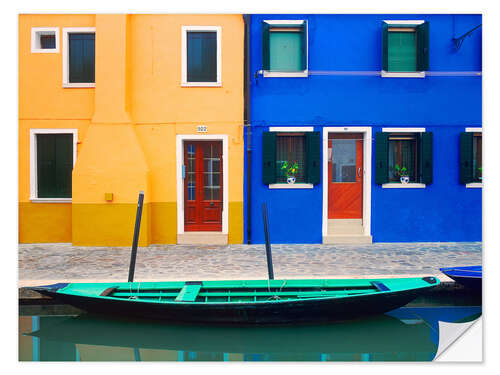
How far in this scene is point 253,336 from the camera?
4828mm

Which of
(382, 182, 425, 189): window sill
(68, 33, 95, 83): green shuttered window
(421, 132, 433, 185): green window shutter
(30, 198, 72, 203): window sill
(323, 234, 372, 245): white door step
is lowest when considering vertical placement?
(323, 234, 372, 245): white door step

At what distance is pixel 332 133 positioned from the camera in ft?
30.7

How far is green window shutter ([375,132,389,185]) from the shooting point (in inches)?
359

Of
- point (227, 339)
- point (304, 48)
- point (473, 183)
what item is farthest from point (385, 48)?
point (227, 339)

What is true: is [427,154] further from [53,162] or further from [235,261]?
[53,162]

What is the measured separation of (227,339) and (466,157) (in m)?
7.04

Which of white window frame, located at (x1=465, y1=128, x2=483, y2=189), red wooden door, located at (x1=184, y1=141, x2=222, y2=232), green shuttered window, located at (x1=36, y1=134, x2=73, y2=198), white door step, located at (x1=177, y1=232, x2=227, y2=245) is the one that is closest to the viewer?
white door step, located at (x1=177, y1=232, x2=227, y2=245)

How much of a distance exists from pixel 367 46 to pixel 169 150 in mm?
4881

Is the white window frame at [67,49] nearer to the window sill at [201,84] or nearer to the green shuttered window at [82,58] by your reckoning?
the green shuttered window at [82,58]

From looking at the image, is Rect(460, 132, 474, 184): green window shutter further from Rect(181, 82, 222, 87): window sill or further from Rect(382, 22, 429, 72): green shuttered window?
Rect(181, 82, 222, 87): window sill

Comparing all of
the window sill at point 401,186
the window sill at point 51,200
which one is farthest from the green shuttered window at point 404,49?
the window sill at point 51,200

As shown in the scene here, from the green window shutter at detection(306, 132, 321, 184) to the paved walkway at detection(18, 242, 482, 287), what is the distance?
150cm

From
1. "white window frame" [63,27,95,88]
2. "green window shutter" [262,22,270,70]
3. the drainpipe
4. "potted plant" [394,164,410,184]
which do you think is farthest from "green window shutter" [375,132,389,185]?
"white window frame" [63,27,95,88]

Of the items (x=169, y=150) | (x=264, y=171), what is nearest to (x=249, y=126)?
(x=264, y=171)
